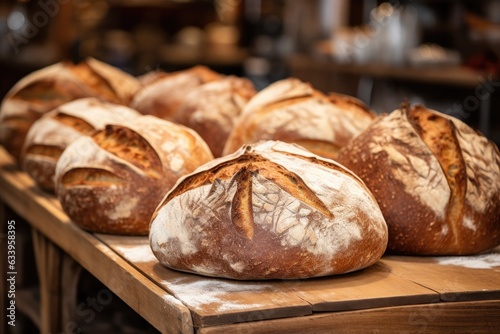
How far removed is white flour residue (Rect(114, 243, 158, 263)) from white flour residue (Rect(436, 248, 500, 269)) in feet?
2.20

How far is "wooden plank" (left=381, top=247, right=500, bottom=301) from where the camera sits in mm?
1548

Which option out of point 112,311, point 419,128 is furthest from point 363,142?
point 112,311

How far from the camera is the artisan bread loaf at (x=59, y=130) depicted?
2426 mm

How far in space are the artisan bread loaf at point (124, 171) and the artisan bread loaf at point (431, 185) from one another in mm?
470

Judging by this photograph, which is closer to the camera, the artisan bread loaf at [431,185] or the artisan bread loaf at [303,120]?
the artisan bread loaf at [431,185]

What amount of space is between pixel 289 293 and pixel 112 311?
63.5 inches

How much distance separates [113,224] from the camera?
199 cm

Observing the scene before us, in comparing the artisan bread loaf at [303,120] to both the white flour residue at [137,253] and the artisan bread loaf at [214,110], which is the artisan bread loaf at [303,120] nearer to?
the artisan bread loaf at [214,110]

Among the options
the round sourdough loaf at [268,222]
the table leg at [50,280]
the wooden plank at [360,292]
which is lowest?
the table leg at [50,280]

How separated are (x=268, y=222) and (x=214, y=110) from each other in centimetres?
95

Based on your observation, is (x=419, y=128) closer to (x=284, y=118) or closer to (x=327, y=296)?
(x=284, y=118)

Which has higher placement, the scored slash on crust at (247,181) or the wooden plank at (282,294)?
the scored slash on crust at (247,181)

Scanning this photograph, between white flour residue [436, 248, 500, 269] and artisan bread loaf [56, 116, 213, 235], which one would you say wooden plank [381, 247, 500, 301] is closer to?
white flour residue [436, 248, 500, 269]

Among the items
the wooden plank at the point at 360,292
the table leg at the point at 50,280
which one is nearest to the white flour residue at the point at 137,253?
the wooden plank at the point at 360,292
